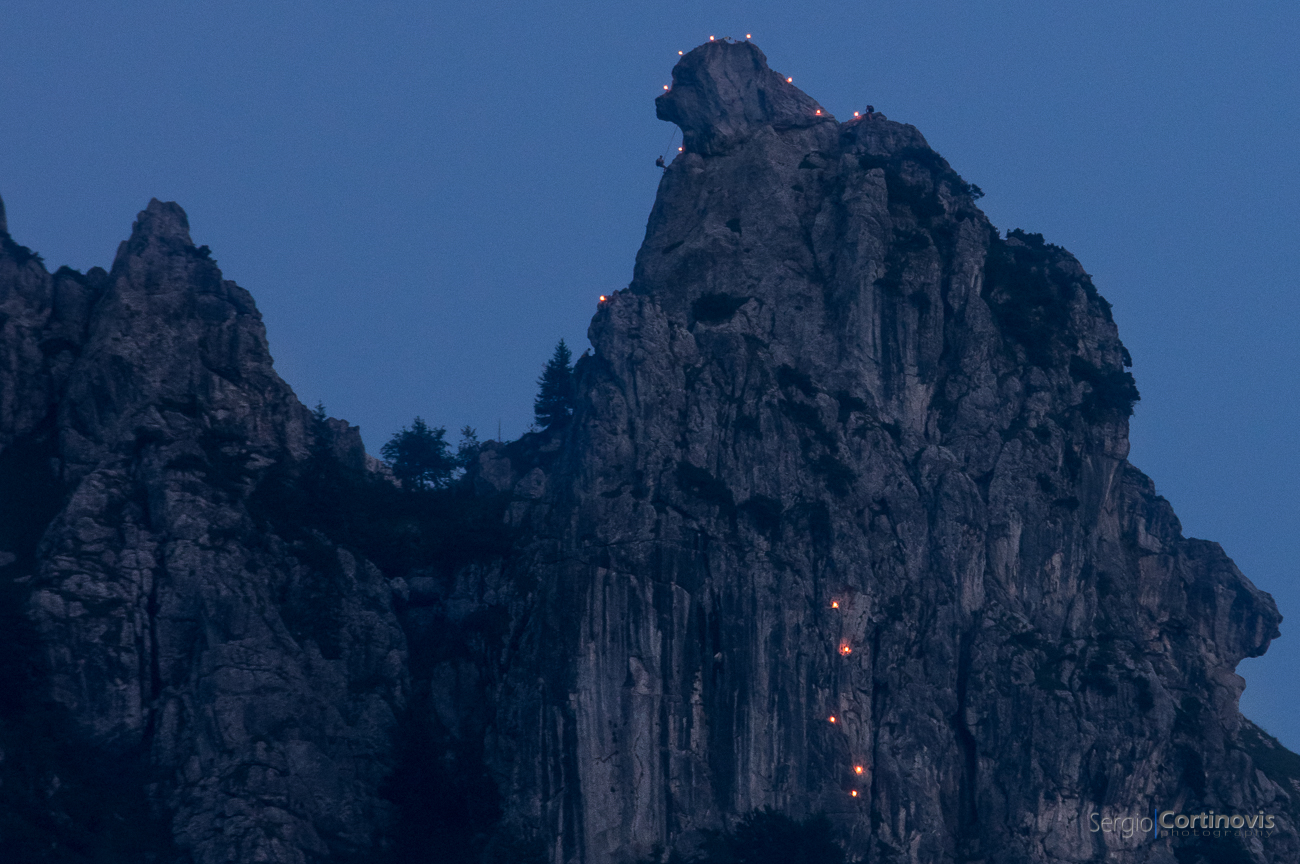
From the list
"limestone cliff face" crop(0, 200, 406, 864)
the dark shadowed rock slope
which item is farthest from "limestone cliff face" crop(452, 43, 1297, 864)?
"limestone cliff face" crop(0, 200, 406, 864)

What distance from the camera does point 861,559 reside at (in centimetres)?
14525

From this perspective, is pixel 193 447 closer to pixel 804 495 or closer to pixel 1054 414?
pixel 804 495

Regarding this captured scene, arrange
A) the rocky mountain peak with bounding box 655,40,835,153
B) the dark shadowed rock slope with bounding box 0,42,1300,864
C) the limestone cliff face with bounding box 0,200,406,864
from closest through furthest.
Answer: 1. the limestone cliff face with bounding box 0,200,406,864
2. the dark shadowed rock slope with bounding box 0,42,1300,864
3. the rocky mountain peak with bounding box 655,40,835,153

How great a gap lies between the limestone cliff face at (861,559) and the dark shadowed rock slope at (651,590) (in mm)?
329

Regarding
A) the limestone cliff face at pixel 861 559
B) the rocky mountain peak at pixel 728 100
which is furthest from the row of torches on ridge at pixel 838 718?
the rocky mountain peak at pixel 728 100

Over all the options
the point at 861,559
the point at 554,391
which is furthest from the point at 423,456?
the point at 861,559

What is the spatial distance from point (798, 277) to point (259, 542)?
170ft

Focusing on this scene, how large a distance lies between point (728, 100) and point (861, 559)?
53983 millimetres

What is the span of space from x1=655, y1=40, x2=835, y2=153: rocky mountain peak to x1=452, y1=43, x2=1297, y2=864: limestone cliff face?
4.73 metres

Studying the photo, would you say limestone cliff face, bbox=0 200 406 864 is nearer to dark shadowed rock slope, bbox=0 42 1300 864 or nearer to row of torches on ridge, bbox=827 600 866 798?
dark shadowed rock slope, bbox=0 42 1300 864

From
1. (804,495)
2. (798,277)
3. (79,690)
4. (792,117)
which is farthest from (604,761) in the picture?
(792,117)

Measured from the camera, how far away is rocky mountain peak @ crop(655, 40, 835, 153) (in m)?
177

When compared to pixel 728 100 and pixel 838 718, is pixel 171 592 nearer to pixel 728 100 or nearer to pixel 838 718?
pixel 838 718

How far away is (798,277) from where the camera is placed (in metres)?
161
